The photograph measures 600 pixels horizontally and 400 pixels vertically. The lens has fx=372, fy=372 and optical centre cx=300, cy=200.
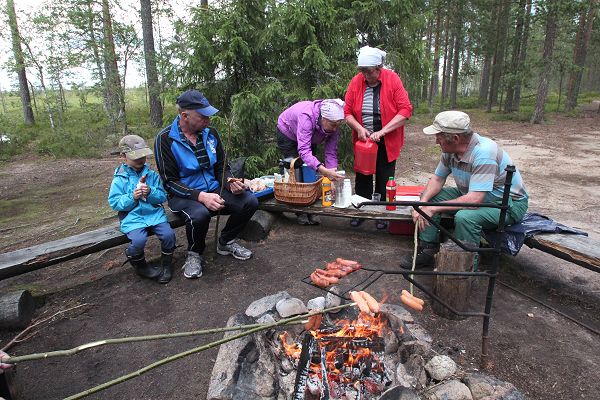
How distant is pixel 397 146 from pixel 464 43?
2222cm

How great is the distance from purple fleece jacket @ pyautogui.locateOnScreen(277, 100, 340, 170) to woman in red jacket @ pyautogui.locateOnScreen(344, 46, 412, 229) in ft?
1.14

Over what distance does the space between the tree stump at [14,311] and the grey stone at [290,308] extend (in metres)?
2.19

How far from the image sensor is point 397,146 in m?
4.43

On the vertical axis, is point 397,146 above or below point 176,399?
above

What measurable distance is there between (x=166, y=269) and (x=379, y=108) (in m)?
2.93

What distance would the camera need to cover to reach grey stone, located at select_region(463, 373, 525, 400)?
1.84 m

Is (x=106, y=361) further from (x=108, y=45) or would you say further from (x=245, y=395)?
(x=108, y=45)

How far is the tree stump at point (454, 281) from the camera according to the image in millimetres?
2955

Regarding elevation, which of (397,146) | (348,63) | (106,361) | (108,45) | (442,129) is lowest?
(106,361)

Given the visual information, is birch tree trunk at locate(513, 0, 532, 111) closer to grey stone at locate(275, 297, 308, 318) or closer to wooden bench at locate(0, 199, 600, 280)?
wooden bench at locate(0, 199, 600, 280)

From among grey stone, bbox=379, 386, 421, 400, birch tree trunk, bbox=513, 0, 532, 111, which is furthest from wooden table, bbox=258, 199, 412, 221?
birch tree trunk, bbox=513, 0, 532, 111

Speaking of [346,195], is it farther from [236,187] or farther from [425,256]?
[236,187]

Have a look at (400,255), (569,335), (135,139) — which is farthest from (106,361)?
(569,335)

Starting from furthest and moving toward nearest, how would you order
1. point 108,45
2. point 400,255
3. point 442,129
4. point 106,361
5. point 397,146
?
1. point 108,45
2. point 397,146
3. point 400,255
4. point 442,129
5. point 106,361
